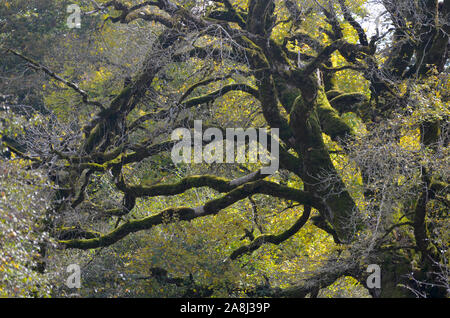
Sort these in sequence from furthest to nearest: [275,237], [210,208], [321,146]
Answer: [275,237] < [321,146] < [210,208]

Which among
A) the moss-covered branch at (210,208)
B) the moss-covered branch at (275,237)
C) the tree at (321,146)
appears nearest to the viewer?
the tree at (321,146)

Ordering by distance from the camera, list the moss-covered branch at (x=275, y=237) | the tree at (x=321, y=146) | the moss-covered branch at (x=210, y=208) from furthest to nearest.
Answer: the moss-covered branch at (x=275, y=237) → the moss-covered branch at (x=210, y=208) → the tree at (x=321, y=146)

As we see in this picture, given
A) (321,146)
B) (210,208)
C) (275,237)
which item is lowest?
(275,237)

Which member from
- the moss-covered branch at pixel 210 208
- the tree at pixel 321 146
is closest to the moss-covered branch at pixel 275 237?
the tree at pixel 321 146

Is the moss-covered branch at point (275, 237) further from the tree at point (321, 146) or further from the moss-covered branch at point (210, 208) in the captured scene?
the moss-covered branch at point (210, 208)

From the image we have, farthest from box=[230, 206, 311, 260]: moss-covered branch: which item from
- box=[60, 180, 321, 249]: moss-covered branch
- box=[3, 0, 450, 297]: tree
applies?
box=[60, 180, 321, 249]: moss-covered branch

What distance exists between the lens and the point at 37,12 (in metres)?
25.2

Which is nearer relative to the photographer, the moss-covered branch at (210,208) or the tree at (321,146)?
the tree at (321,146)

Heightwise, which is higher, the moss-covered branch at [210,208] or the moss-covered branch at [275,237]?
the moss-covered branch at [210,208]

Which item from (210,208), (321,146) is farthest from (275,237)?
(321,146)

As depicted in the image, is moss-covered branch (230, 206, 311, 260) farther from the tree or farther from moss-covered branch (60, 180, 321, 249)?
moss-covered branch (60, 180, 321, 249)

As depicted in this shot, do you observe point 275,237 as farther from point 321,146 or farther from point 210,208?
point 321,146

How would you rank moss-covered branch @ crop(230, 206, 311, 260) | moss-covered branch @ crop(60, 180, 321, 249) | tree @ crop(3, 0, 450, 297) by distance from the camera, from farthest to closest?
moss-covered branch @ crop(230, 206, 311, 260), moss-covered branch @ crop(60, 180, 321, 249), tree @ crop(3, 0, 450, 297)
